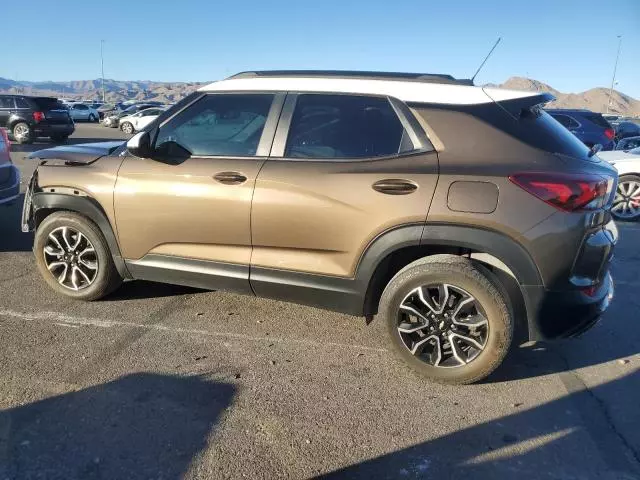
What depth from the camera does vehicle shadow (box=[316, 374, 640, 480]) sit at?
8.09ft

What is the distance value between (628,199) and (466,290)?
676 centimetres

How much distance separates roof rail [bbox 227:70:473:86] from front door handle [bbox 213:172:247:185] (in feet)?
2.69

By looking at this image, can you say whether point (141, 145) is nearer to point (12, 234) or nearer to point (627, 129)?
point (12, 234)

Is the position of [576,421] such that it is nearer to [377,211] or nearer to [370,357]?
[370,357]

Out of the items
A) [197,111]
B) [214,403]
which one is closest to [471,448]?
[214,403]

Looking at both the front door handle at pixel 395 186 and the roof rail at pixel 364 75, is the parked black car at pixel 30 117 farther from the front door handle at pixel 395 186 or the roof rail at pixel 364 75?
the front door handle at pixel 395 186

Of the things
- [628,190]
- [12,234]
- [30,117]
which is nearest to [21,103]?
[30,117]

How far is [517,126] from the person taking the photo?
10.2 ft

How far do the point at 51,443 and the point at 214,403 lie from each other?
2.70ft

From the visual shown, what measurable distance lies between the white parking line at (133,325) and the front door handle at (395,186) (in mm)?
1204

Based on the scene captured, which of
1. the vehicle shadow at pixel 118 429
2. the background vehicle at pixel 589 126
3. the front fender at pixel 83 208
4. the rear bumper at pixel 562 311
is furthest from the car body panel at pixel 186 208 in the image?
the background vehicle at pixel 589 126

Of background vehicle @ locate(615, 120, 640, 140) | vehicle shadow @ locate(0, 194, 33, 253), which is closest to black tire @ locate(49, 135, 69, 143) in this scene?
vehicle shadow @ locate(0, 194, 33, 253)

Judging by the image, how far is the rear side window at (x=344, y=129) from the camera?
10.8ft

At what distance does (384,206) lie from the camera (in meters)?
3.16
